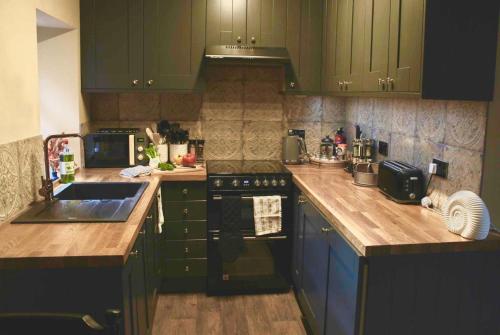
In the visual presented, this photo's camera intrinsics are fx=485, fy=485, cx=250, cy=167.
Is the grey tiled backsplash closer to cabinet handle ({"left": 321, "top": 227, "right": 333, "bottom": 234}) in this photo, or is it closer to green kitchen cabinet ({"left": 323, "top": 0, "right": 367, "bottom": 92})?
green kitchen cabinet ({"left": 323, "top": 0, "right": 367, "bottom": 92})

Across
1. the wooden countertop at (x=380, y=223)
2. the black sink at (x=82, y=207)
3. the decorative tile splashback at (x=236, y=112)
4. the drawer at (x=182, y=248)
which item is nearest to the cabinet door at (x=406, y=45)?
the wooden countertop at (x=380, y=223)

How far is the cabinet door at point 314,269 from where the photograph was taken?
2.59 metres

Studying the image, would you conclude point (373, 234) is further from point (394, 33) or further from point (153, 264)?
point (153, 264)

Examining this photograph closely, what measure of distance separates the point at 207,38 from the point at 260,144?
0.99 metres

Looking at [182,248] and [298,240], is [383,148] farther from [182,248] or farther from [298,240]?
[182,248]

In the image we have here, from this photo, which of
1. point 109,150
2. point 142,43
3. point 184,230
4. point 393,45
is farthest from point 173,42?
point 393,45

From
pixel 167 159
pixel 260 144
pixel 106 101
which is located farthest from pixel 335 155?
pixel 106 101

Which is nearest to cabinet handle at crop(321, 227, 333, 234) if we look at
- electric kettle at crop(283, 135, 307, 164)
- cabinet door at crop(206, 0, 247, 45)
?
electric kettle at crop(283, 135, 307, 164)

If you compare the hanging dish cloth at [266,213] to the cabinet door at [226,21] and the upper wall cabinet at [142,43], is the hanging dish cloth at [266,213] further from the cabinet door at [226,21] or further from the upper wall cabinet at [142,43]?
the cabinet door at [226,21]

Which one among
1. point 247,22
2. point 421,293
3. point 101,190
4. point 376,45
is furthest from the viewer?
point 247,22

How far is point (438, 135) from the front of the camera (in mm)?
2535

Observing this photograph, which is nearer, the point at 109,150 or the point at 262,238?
the point at 262,238

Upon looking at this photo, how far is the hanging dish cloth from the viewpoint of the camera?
3395 mm

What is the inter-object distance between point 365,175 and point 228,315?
51.5 inches
